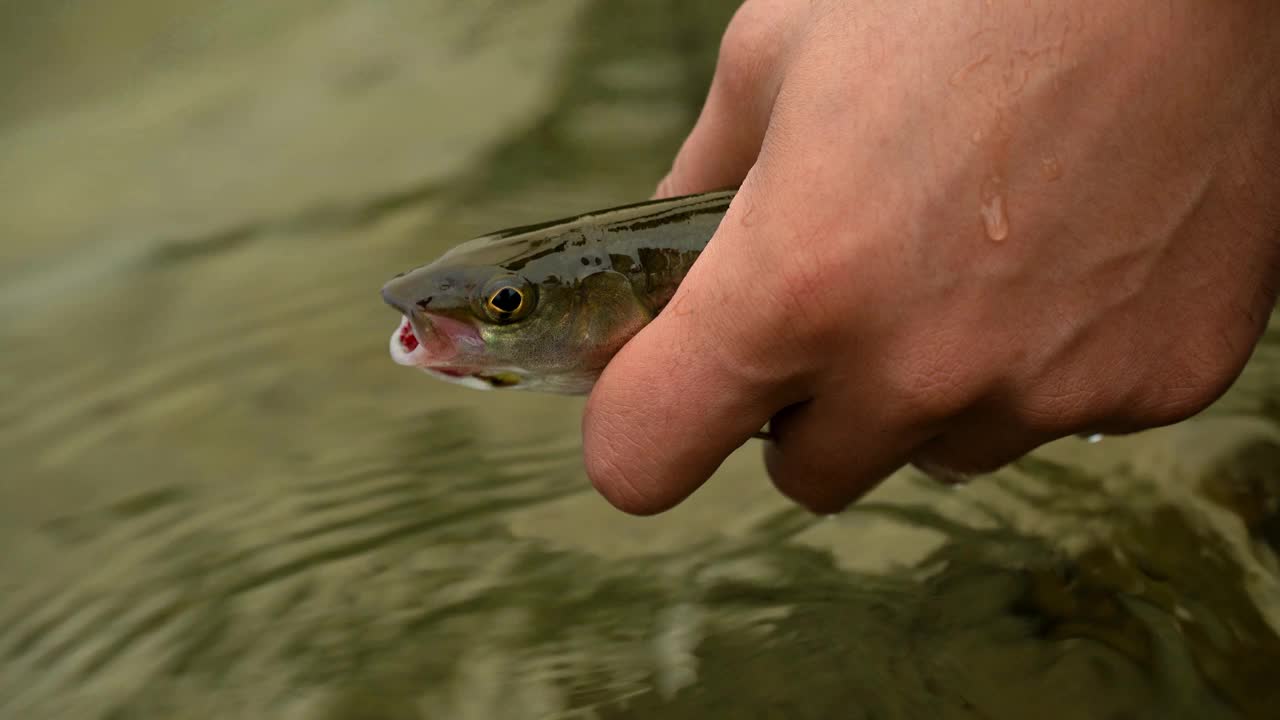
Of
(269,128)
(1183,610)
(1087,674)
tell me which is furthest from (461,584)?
(269,128)

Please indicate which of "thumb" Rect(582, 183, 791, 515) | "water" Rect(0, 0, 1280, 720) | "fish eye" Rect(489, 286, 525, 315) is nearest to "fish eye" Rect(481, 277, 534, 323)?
"fish eye" Rect(489, 286, 525, 315)

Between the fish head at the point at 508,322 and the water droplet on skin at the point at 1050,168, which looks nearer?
the water droplet on skin at the point at 1050,168

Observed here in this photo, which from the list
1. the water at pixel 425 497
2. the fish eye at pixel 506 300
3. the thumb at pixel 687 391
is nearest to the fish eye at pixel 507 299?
the fish eye at pixel 506 300

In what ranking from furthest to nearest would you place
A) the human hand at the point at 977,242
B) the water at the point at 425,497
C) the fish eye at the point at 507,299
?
the water at the point at 425,497 < the fish eye at the point at 507,299 < the human hand at the point at 977,242

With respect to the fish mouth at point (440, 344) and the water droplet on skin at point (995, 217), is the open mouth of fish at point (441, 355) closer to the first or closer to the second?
the fish mouth at point (440, 344)

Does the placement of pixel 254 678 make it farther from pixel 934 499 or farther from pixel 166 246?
pixel 166 246

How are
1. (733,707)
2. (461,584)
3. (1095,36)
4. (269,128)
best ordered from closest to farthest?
(1095,36) → (733,707) → (461,584) → (269,128)

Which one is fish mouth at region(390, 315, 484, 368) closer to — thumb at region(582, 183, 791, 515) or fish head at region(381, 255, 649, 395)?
fish head at region(381, 255, 649, 395)
